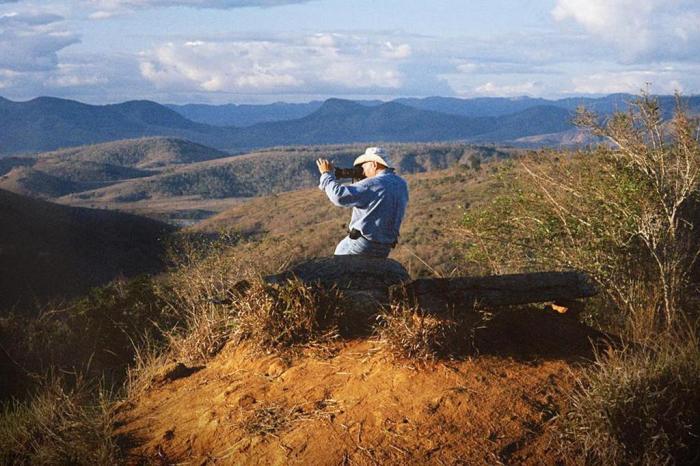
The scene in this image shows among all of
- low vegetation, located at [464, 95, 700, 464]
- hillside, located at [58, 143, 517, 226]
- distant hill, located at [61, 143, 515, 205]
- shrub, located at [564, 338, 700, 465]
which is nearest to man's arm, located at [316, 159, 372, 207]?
low vegetation, located at [464, 95, 700, 464]

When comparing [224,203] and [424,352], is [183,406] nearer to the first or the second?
[424,352]

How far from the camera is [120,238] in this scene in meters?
50.0

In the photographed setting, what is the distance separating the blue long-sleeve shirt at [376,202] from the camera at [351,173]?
284 millimetres

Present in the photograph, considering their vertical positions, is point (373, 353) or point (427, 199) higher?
point (373, 353)

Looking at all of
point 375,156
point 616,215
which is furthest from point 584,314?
point 375,156

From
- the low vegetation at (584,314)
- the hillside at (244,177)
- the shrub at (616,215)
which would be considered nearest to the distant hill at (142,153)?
the hillside at (244,177)

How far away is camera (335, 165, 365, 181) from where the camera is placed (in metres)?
6.70

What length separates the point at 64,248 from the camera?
43.7 m

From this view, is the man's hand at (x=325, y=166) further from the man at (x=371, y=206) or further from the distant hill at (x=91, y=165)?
the distant hill at (x=91, y=165)

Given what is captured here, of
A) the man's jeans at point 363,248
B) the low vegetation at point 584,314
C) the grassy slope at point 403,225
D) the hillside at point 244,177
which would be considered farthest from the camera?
the hillside at point 244,177

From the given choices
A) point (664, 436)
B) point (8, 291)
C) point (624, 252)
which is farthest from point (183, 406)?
point (8, 291)

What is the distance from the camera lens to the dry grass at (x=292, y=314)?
533 centimetres

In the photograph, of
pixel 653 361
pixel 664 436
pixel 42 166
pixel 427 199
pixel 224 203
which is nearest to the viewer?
pixel 664 436

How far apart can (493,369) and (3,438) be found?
10.8ft
